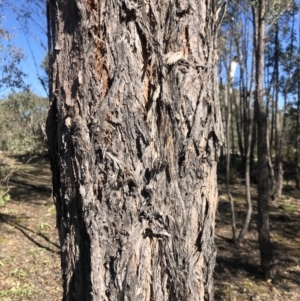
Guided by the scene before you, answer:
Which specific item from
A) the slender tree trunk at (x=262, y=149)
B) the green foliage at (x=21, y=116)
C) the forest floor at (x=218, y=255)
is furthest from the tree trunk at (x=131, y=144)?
the green foliage at (x=21, y=116)

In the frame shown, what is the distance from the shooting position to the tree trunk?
1.17 m

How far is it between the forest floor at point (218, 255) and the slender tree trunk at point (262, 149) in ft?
1.19

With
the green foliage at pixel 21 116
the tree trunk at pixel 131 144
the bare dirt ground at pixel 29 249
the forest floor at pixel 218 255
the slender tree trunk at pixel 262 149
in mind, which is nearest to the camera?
the tree trunk at pixel 131 144

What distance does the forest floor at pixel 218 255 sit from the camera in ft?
19.7

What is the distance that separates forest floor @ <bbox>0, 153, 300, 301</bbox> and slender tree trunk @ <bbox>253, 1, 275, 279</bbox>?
363mm

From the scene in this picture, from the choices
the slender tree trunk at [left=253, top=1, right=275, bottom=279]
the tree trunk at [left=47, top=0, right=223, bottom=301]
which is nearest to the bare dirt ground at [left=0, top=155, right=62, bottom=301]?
the slender tree trunk at [left=253, top=1, right=275, bottom=279]

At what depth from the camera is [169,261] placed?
1.22 m

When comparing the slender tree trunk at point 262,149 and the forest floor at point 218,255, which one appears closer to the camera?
the forest floor at point 218,255

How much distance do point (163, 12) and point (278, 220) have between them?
9981 millimetres

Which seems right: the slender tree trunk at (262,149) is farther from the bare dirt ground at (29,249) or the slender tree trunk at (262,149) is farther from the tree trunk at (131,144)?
the tree trunk at (131,144)

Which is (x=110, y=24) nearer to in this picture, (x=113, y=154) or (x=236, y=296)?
(x=113, y=154)

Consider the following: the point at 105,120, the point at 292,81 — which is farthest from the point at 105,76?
the point at 292,81

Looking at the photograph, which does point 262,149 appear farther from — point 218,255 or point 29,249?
point 29,249

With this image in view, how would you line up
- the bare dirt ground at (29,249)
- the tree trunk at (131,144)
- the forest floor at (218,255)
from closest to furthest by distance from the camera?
the tree trunk at (131,144)
the bare dirt ground at (29,249)
the forest floor at (218,255)
